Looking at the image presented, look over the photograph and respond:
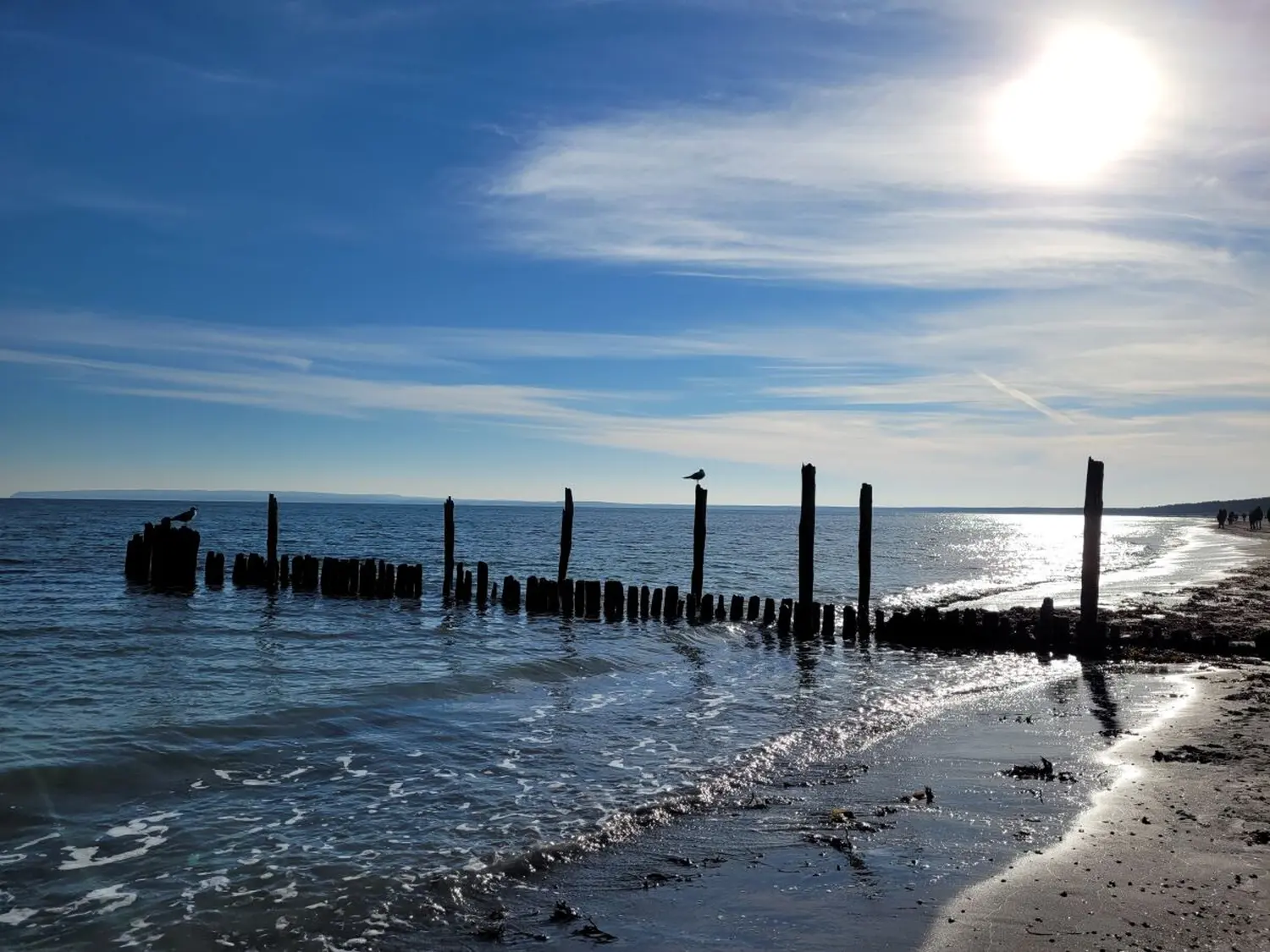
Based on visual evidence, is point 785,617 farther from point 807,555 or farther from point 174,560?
point 174,560

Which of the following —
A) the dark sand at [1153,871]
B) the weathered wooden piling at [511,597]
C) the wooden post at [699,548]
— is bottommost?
the weathered wooden piling at [511,597]

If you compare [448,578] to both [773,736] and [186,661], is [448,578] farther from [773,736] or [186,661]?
[773,736]

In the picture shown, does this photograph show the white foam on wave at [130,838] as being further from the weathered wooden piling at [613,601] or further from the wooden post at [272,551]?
the wooden post at [272,551]

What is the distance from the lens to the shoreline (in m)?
5.36

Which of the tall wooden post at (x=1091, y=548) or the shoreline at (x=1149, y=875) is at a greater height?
the tall wooden post at (x=1091, y=548)

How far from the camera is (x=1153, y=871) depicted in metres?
6.35

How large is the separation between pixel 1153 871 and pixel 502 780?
5.91 m

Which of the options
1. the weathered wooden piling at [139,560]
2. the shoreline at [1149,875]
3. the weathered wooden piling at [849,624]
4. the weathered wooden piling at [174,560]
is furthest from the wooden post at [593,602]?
the weathered wooden piling at [139,560]

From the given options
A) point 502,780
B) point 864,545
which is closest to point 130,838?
point 502,780

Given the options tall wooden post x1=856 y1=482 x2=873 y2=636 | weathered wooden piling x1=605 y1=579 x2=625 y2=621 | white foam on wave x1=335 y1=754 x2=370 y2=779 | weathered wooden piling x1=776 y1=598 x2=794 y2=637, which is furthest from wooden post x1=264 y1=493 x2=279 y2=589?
white foam on wave x1=335 y1=754 x2=370 y2=779

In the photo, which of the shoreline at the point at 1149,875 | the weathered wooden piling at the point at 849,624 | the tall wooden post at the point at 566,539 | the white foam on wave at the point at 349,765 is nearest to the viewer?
the shoreline at the point at 1149,875

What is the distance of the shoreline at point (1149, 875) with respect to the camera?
536cm

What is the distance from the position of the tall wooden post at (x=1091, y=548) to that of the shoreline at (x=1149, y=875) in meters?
8.23

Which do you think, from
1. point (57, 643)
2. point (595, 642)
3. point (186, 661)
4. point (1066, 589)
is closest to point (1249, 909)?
point (595, 642)
